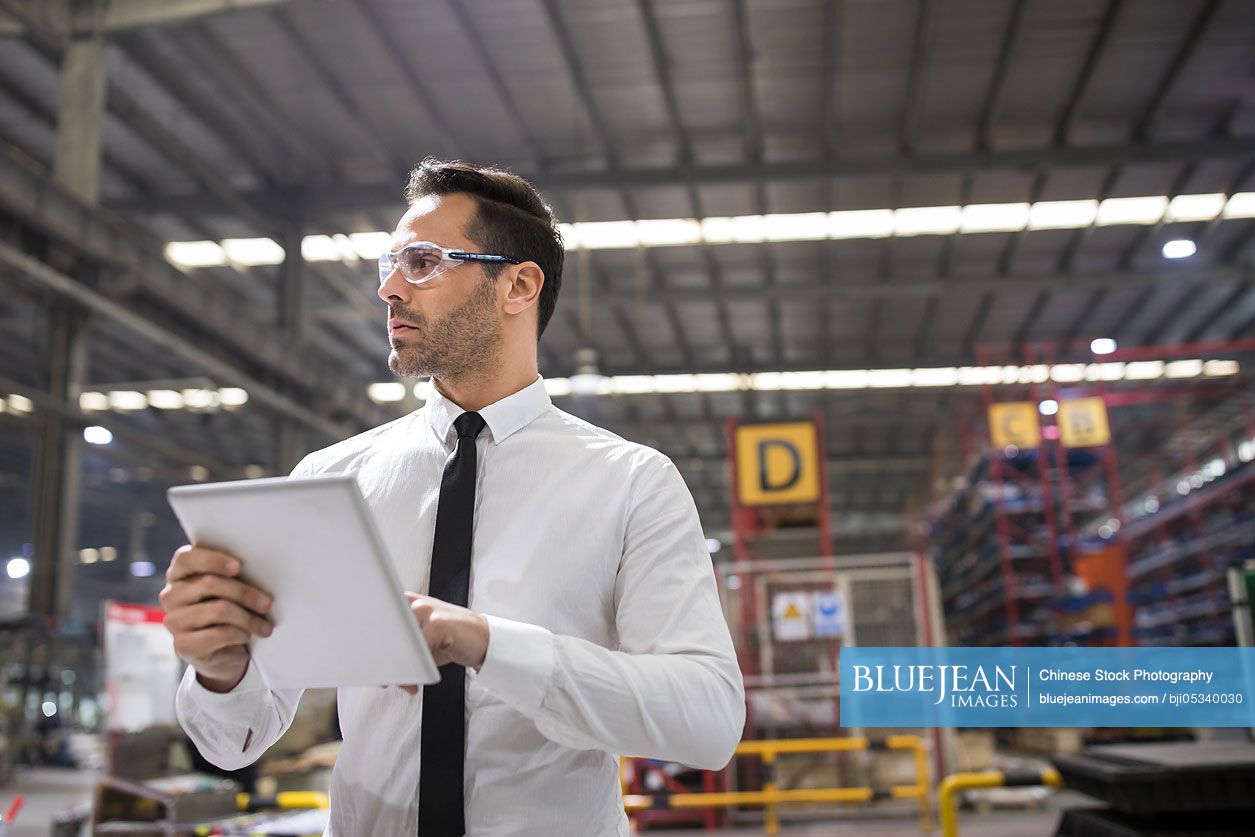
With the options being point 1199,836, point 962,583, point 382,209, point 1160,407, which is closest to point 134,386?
point 382,209

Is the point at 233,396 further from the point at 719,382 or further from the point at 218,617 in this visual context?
the point at 218,617

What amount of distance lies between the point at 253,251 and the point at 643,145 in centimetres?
452

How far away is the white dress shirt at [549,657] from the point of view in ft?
3.51

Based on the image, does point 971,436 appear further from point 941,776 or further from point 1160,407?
point 941,776

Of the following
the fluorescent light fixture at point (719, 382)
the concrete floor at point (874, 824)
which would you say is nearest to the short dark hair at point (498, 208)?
the concrete floor at point (874, 824)

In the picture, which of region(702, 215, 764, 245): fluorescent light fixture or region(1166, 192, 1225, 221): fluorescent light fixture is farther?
region(702, 215, 764, 245): fluorescent light fixture

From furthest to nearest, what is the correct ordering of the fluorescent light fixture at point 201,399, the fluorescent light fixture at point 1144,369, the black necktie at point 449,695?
1. the fluorescent light fixture at point 201,399
2. the fluorescent light fixture at point 1144,369
3. the black necktie at point 449,695

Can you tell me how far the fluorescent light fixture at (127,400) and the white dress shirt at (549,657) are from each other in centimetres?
1207

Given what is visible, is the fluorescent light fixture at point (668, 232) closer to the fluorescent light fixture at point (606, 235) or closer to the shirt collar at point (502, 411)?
the fluorescent light fixture at point (606, 235)

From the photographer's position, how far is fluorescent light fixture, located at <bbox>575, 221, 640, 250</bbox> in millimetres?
10688

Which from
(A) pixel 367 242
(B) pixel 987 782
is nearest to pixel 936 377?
(A) pixel 367 242

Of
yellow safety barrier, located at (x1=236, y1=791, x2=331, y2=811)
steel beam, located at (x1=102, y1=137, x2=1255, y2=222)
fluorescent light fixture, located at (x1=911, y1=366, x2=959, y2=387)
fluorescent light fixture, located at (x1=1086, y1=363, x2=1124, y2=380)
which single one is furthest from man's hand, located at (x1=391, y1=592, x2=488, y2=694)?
fluorescent light fixture, located at (x1=911, y1=366, x2=959, y2=387)

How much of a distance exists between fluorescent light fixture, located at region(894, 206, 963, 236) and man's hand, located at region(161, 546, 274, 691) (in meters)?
10.1

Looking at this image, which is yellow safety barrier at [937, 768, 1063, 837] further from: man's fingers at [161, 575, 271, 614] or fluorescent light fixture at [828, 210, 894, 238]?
fluorescent light fixture at [828, 210, 894, 238]
